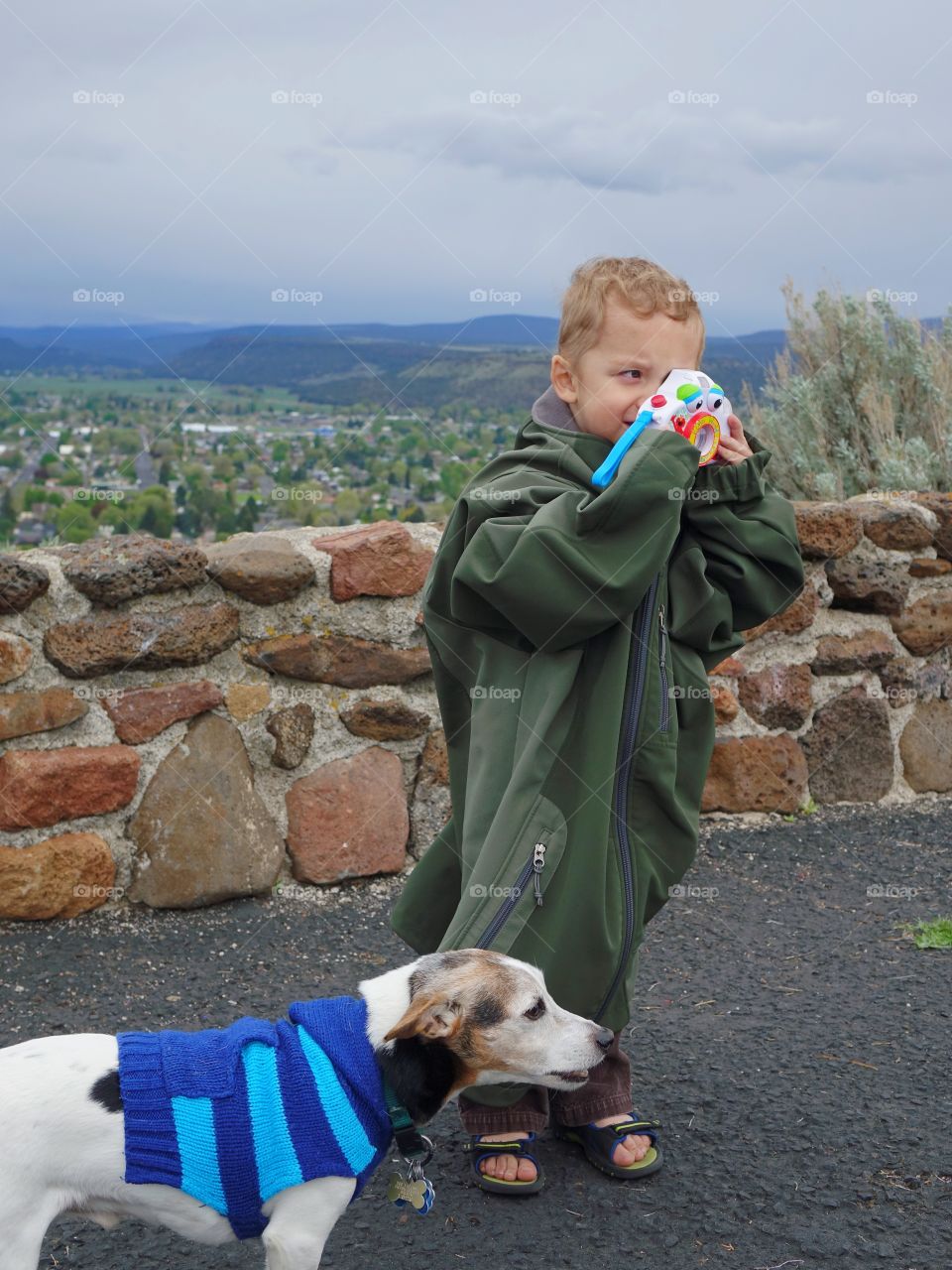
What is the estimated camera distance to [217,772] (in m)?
4.27

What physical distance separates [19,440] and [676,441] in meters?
3.79

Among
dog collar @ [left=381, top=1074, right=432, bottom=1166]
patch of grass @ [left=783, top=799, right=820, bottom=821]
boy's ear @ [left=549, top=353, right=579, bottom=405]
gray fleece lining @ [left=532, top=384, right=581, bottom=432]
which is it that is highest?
boy's ear @ [left=549, top=353, right=579, bottom=405]

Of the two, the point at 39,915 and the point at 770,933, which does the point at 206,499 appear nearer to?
the point at 39,915

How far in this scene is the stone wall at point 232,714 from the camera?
4.04 m

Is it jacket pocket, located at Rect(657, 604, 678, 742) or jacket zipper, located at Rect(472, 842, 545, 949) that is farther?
jacket pocket, located at Rect(657, 604, 678, 742)

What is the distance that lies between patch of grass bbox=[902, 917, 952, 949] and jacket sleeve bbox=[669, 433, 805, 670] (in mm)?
1812

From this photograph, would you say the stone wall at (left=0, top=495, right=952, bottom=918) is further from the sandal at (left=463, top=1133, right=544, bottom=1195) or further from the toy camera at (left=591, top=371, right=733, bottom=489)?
the toy camera at (left=591, top=371, right=733, bottom=489)

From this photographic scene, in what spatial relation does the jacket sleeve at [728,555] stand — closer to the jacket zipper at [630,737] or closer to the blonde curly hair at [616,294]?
the jacket zipper at [630,737]

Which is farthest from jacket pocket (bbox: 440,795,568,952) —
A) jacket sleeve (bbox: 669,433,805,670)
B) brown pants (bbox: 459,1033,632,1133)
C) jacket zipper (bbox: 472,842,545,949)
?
Answer: jacket sleeve (bbox: 669,433,805,670)

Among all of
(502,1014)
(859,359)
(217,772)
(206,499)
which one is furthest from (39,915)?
(859,359)

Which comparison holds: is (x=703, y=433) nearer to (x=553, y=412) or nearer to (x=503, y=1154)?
(x=553, y=412)

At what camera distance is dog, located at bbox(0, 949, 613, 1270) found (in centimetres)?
212

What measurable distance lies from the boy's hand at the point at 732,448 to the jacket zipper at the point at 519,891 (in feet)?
3.12

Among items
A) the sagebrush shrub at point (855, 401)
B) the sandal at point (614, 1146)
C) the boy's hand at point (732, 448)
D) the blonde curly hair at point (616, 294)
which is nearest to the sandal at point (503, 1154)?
the sandal at point (614, 1146)
